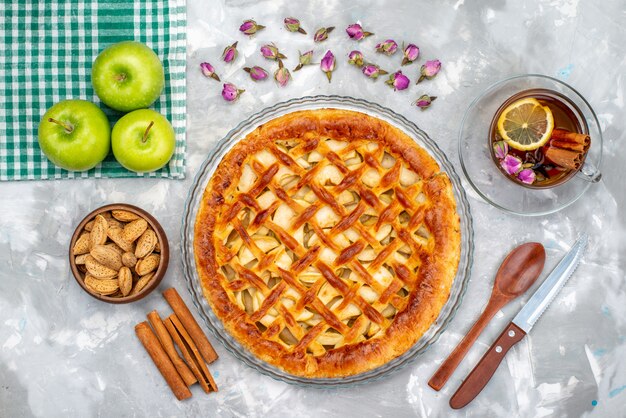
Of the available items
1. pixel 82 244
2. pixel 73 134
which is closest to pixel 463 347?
pixel 82 244

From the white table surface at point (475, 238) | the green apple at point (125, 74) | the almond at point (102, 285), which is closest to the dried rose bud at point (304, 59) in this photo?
the white table surface at point (475, 238)

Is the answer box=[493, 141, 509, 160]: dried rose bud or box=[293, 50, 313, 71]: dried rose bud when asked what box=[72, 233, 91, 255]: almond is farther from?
box=[493, 141, 509, 160]: dried rose bud

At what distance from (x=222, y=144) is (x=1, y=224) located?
27.2 inches

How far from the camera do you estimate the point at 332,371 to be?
1.39 m

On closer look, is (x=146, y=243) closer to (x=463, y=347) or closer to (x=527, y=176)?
(x=463, y=347)

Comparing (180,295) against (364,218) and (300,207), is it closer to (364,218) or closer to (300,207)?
(300,207)

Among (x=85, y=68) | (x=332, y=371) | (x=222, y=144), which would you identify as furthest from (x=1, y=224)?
(x=332, y=371)

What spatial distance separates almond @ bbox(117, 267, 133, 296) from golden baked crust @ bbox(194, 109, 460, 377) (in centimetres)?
20

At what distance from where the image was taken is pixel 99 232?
1.51 m

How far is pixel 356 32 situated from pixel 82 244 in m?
0.93

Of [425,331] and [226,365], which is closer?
[425,331]

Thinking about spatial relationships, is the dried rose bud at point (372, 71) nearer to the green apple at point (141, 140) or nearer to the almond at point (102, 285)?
the green apple at point (141, 140)

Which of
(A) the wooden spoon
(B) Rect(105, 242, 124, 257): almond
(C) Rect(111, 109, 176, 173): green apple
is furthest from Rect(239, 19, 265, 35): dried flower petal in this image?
(A) the wooden spoon

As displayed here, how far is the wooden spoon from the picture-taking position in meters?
1.57
